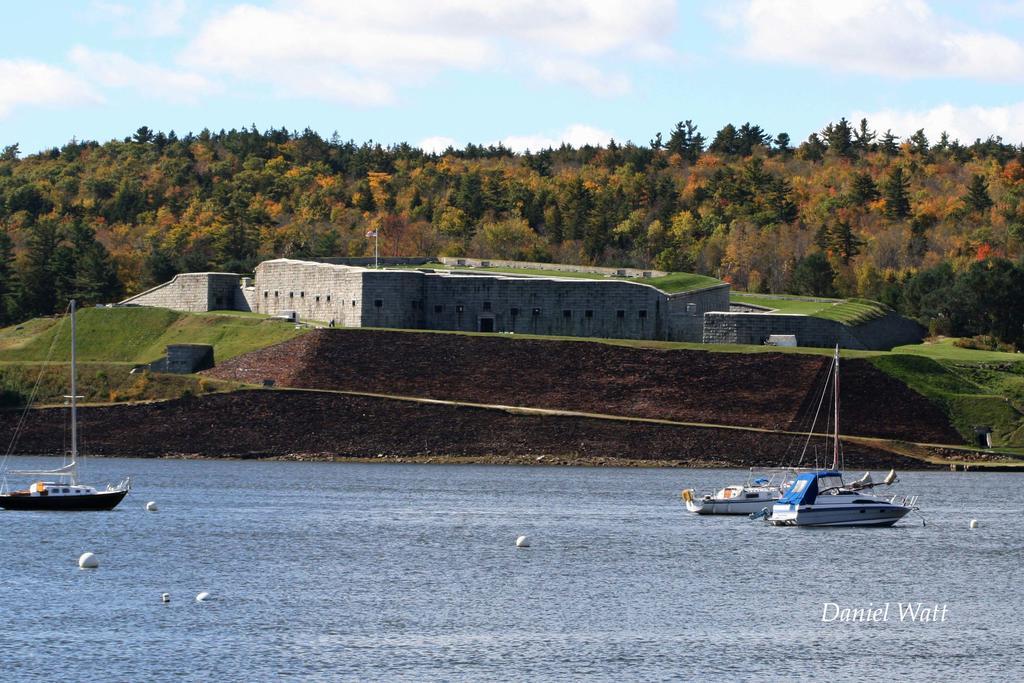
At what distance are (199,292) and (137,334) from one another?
7819 mm

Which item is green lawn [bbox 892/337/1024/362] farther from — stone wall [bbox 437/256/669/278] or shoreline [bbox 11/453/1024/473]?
stone wall [bbox 437/256/669/278]

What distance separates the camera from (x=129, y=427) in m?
89.9

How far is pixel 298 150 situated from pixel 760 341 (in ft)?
342

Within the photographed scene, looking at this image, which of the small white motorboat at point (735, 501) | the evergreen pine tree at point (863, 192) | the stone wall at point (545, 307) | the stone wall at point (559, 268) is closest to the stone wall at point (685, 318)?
the stone wall at point (545, 307)

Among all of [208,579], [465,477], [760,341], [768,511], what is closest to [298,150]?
[760,341]

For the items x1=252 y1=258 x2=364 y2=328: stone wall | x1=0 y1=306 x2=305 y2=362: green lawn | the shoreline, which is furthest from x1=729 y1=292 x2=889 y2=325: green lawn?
x1=0 y1=306 x2=305 y2=362: green lawn

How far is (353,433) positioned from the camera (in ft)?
290

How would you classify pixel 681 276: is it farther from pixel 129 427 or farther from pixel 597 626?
pixel 597 626

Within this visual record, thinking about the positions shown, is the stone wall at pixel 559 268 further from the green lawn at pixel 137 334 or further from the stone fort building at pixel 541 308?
the green lawn at pixel 137 334

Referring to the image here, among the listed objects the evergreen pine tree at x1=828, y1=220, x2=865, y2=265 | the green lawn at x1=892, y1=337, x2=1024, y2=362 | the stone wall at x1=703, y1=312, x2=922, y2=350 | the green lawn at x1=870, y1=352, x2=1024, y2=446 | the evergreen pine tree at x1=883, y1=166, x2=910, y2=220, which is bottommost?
the green lawn at x1=870, y1=352, x2=1024, y2=446

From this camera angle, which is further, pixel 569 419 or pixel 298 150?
pixel 298 150

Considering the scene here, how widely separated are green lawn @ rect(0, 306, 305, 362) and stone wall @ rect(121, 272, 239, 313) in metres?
3.96

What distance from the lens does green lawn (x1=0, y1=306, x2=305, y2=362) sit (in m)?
101

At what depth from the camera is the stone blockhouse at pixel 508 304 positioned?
97.2 m
